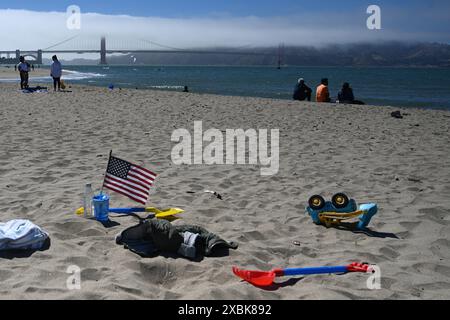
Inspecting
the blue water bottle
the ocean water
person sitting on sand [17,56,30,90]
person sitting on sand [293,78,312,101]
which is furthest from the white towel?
the ocean water

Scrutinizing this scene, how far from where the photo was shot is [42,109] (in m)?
13.2

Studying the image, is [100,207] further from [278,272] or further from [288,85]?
[288,85]

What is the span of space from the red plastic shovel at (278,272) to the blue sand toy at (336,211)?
100cm

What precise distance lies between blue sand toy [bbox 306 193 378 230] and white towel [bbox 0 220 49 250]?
2487mm

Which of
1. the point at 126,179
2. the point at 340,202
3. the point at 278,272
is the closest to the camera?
the point at 278,272

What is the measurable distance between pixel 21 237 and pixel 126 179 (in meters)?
1.36

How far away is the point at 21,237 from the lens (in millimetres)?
3848

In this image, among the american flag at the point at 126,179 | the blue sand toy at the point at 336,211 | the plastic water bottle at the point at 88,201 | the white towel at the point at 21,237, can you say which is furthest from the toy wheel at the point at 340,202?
the white towel at the point at 21,237

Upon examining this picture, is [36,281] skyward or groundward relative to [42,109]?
groundward

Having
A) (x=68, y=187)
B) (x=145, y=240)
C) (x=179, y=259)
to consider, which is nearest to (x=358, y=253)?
(x=179, y=259)

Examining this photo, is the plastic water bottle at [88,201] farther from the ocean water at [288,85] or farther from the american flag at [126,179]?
the ocean water at [288,85]

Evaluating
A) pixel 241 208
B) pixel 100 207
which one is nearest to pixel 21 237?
pixel 100 207
